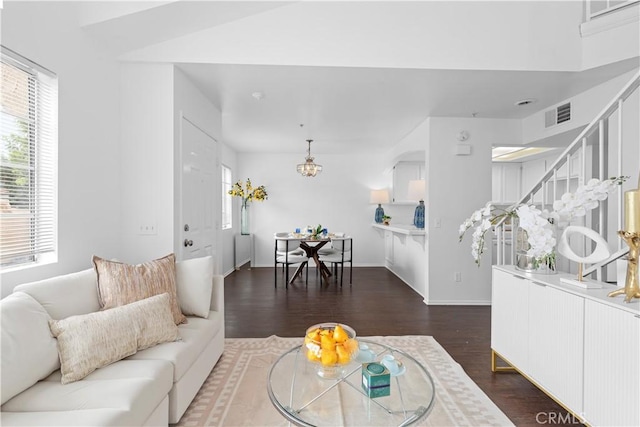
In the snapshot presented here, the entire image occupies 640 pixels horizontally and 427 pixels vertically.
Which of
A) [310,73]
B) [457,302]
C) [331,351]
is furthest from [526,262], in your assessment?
[310,73]

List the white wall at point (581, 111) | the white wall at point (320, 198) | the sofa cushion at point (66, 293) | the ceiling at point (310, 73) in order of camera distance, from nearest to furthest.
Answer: the sofa cushion at point (66, 293) → the ceiling at point (310, 73) → the white wall at point (581, 111) → the white wall at point (320, 198)

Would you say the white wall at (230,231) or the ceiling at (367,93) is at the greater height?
the ceiling at (367,93)

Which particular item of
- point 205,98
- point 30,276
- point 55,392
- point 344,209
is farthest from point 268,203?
point 55,392

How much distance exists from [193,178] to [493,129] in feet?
12.6

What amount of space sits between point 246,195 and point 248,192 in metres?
0.08

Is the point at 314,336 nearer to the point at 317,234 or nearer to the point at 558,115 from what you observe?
the point at 317,234

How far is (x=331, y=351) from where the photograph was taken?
1.49 m

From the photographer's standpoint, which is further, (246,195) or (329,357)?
(246,195)

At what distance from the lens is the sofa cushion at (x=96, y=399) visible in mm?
1146

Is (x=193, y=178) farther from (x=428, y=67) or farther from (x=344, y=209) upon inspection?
(x=344, y=209)

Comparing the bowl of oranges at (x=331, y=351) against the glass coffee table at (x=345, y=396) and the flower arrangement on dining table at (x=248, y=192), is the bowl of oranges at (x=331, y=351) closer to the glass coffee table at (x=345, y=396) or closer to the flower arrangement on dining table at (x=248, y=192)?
the glass coffee table at (x=345, y=396)

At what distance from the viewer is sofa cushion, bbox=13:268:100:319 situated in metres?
1.54

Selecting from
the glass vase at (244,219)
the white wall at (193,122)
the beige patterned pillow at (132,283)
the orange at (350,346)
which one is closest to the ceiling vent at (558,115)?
the orange at (350,346)

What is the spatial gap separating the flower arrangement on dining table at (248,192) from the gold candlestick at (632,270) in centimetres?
532
